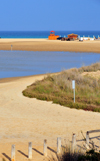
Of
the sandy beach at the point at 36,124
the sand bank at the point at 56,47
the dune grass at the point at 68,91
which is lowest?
the sandy beach at the point at 36,124

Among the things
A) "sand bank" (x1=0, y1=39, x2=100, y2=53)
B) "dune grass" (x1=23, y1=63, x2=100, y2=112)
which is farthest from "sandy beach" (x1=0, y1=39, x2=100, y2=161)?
"sand bank" (x1=0, y1=39, x2=100, y2=53)

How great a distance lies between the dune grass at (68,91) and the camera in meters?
13.4

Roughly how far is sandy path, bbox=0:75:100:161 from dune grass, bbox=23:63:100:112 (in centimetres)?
51

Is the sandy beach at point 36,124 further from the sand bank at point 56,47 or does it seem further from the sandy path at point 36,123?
the sand bank at point 56,47

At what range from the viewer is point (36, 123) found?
35.3 ft

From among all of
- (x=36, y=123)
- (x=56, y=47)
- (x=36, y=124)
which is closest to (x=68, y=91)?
(x=36, y=123)

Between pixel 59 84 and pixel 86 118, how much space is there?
206 inches

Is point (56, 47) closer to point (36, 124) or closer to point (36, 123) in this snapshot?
point (36, 123)

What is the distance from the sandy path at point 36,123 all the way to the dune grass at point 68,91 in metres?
0.51

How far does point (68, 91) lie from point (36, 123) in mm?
4856

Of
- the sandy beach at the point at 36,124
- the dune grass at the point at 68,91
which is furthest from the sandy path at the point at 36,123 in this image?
the dune grass at the point at 68,91

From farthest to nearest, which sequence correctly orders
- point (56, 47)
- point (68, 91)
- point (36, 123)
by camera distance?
point (56, 47) < point (68, 91) < point (36, 123)

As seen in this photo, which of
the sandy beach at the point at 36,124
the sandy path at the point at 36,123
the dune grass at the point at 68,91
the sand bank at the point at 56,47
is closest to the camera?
the sandy beach at the point at 36,124

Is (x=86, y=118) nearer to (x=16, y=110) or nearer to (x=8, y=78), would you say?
(x=16, y=110)
